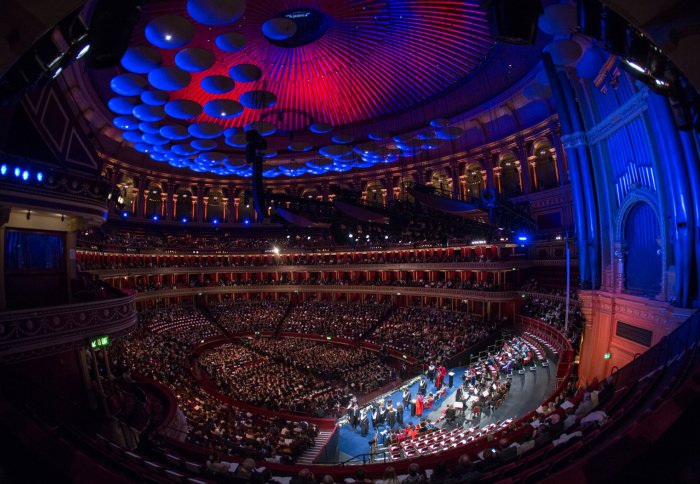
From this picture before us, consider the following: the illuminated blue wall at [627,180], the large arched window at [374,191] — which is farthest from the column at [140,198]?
the illuminated blue wall at [627,180]

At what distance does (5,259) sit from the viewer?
11.2 metres

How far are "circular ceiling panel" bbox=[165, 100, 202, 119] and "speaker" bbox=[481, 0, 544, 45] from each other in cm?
1135

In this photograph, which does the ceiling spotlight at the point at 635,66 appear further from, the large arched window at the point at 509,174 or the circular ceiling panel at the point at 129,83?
the large arched window at the point at 509,174

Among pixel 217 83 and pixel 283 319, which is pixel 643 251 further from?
pixel 283 319

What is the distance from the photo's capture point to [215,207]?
4550 centimetres

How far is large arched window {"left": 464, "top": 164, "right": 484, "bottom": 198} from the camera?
34.0 m

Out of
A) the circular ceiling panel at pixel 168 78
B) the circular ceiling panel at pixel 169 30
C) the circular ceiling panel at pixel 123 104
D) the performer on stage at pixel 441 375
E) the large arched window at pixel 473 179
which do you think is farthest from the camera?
the large arched window at pixel 473 179

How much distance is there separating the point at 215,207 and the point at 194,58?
35.4 meters

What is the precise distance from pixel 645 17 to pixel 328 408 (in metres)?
18.6

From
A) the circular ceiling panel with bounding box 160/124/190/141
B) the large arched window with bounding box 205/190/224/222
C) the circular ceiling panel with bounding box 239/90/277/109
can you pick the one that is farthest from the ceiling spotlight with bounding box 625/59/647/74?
the large arched window with bounding box 205/190/224/222

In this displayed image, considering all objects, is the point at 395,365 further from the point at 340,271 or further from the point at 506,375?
the point at 340,271

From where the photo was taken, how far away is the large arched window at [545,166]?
28312 millimetres

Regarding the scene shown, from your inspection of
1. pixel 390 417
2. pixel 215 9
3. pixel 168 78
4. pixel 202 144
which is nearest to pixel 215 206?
pixel 202 144

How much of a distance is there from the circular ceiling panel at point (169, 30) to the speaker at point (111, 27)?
11.5ft
